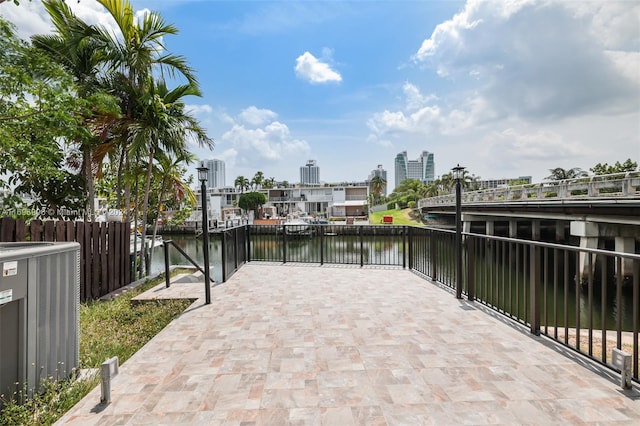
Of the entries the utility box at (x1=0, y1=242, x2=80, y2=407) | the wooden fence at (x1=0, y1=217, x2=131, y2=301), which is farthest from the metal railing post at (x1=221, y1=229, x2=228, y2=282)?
the utility box at (x1=0, y1=242, x2=80, y2=407)

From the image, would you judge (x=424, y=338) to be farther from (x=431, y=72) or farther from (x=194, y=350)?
(x=431, y=72)

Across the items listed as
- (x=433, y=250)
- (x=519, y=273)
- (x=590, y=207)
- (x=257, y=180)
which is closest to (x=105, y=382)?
(x=433, y=250)

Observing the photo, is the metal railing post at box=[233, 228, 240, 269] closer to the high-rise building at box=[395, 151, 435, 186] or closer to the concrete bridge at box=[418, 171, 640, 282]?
the concrete bridge at box=[418, 171, 640, 282]

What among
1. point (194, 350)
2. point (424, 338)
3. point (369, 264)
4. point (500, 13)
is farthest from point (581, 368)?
point (500, 13)

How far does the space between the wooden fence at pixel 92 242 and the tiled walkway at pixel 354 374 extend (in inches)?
91.1

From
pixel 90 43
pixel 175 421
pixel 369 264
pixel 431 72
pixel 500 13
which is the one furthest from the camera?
pixel 431 72

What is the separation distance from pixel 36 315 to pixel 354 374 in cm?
216

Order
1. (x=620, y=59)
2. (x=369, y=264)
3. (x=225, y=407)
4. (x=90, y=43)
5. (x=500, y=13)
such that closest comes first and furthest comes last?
1. (x=225, y=407)
2. (x=90, y=43)
3. (x=369, y=264)
4. (x=500, y=13)
5. (x=620, y=59)

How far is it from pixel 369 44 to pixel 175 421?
10.6 metres

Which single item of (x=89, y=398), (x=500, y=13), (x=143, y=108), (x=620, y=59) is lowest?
(x=89, y=398)

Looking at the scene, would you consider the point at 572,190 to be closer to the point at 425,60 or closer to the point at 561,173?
the point at 425,60

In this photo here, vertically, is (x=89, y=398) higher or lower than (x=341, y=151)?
lower

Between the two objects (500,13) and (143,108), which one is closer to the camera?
(143,108)

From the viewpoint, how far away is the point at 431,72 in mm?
9297
